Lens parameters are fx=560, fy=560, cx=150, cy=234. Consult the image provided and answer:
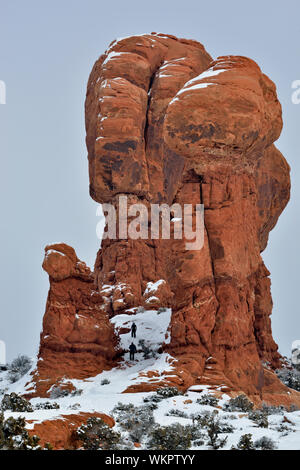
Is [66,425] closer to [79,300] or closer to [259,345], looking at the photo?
[79,300]

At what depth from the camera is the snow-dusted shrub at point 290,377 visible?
28109mm

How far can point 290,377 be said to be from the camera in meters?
28.7

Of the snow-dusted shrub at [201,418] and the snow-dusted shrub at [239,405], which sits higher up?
the snow-dusted shrub at [201,418]

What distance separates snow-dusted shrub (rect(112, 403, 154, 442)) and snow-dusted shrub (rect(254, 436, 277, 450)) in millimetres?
2716

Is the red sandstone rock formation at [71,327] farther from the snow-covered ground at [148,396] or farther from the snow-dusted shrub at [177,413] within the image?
the snow-dusted shrub at [177,413]

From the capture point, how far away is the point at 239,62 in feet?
77.0

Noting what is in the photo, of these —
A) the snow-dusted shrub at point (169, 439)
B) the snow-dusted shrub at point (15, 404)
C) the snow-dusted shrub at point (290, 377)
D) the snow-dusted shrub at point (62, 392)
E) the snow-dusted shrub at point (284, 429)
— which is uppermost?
the snow-dusted shrub at point (15, 404)

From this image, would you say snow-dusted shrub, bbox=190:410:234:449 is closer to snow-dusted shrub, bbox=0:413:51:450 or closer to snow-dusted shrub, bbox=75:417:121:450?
snow-dusted shrub, bbox=75:417:121:450

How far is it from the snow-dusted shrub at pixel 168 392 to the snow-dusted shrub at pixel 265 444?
7.84 meters

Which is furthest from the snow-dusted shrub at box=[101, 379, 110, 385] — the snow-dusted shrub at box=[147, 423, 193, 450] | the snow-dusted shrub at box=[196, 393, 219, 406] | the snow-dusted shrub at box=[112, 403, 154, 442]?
A: the snow-dusted shrub at box=[147, 423, 193, 450]

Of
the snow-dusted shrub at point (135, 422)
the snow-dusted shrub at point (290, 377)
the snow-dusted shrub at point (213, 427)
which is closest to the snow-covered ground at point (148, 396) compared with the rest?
the snow-dusted shrub at point (213, 427)
